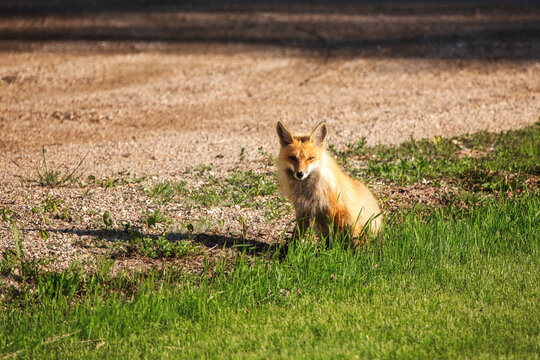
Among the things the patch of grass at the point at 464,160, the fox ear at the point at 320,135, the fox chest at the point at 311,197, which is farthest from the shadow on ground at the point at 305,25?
the fox chest at the point at 311,197

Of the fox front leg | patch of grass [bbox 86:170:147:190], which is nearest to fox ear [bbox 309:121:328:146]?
the fox front leg

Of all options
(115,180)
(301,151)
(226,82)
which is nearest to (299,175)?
(301,151)

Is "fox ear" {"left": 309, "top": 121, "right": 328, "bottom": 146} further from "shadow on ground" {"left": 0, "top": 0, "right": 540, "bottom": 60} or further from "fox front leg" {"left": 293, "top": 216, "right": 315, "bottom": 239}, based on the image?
"shadow on ground" {"left": 0, "top": 0, "right": 540, "bottom": 60}

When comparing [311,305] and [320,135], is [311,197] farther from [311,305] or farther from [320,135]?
[311,305]

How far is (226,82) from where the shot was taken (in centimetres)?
1220

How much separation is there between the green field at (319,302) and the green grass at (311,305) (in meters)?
0.01

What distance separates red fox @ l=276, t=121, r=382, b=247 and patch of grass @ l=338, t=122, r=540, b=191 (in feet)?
6.13

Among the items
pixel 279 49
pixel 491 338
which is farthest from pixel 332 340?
pixel 279 49

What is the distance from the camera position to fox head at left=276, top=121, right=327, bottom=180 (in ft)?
17.1

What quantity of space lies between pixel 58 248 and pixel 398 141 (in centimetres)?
549

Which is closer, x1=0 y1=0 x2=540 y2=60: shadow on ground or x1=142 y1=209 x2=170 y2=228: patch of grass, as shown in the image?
x1=142 y1=209 x2=170 y2=228: patch of grass

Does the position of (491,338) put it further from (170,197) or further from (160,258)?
(170,197)

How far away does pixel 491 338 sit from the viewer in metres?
4.11

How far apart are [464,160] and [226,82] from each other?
5.91 metres
